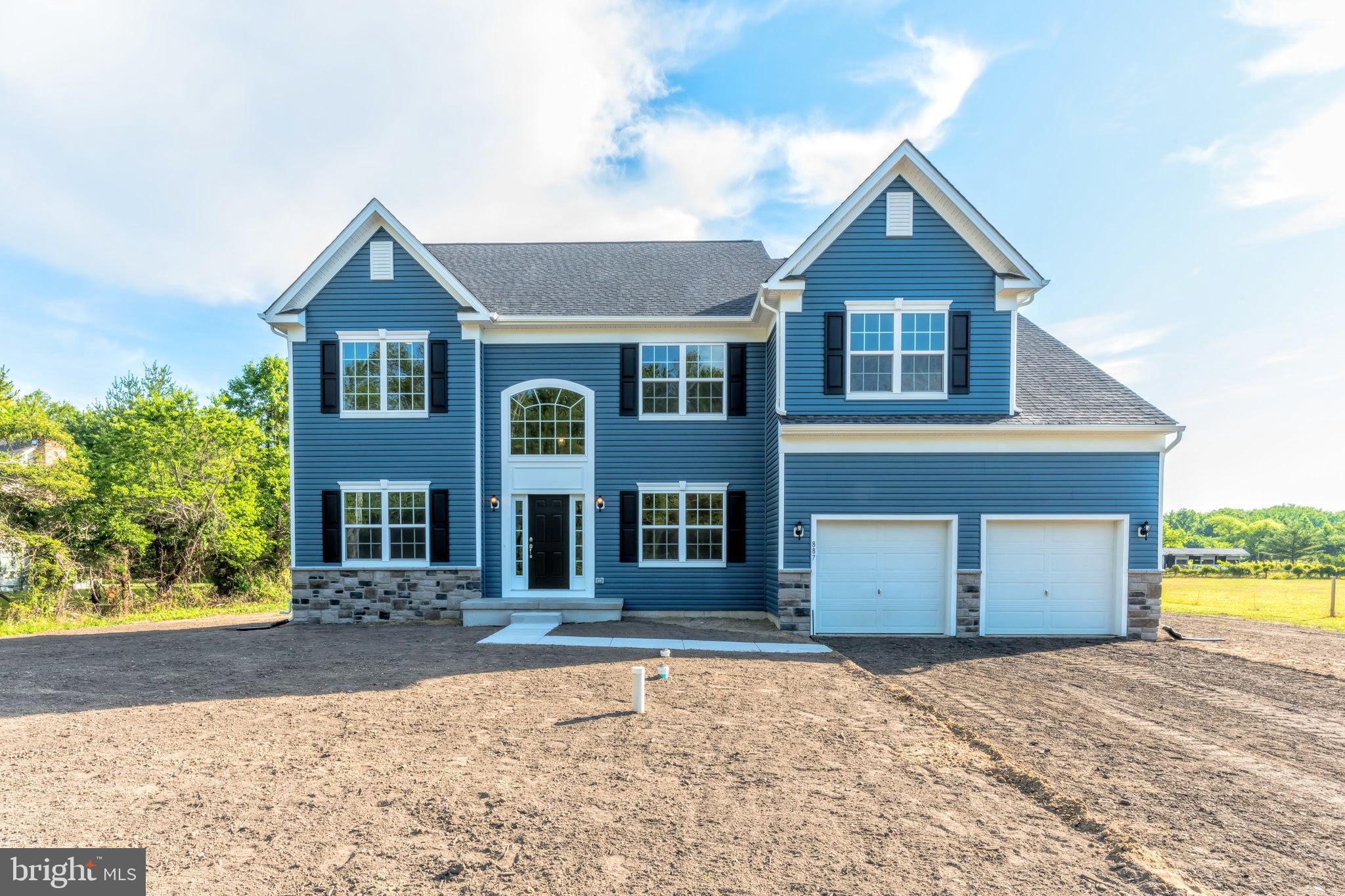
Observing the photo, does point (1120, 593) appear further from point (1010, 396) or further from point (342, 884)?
point (342, 884)

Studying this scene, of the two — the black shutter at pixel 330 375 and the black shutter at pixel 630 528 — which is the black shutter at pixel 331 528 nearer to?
the black shutter at pixel 330 375

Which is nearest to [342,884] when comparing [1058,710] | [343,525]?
[1058,710]

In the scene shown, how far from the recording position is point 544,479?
13.2 metres

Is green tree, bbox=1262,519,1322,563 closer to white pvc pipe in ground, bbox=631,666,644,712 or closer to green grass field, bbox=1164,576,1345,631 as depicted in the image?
green grass field, bbox=1164,576,1345,631

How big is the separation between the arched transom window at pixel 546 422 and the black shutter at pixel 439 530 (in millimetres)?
1735

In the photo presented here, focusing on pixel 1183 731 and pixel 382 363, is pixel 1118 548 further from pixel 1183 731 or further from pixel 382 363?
pixel 382 363

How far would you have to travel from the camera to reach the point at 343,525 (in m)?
12.8

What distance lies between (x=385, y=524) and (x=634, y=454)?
5.23m

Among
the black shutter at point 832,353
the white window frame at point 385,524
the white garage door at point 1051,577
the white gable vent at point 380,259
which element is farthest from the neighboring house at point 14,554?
the white garage door at point 1051,577

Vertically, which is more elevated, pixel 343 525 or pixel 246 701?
pixel 343 525

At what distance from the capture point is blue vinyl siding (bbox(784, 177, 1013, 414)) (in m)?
11.8

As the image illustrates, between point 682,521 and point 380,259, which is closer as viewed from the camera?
point 380,259

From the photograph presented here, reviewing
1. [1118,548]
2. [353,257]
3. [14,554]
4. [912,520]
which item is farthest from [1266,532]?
[14,554]

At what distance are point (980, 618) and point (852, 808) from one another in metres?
8.05
